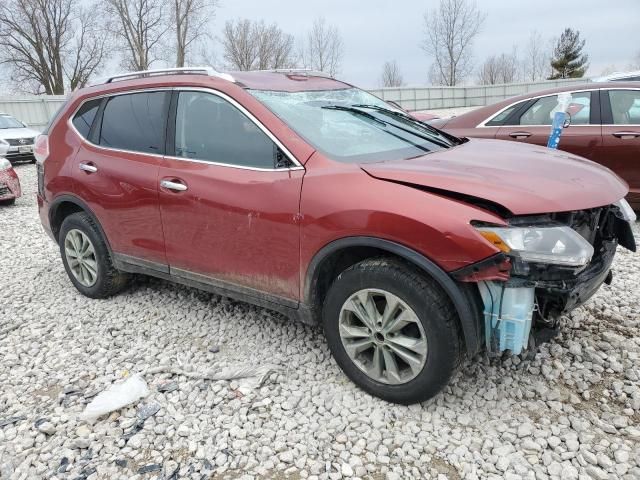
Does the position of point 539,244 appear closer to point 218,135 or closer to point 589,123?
point 218,135

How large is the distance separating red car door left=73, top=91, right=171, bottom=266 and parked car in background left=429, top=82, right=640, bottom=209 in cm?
399

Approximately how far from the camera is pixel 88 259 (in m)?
4.33

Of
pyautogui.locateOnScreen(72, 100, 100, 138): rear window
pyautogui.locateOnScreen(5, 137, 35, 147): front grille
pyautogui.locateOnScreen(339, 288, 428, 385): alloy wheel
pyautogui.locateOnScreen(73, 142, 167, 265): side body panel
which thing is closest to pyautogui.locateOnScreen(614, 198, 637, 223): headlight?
pyautogui.locateOnScreen(339, 288, 428, 385): alloy wheel

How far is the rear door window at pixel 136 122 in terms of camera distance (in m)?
3.60

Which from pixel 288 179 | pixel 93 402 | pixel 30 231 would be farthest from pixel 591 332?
pixel 30 231

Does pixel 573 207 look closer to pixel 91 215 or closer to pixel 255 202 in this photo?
pixel 255 202

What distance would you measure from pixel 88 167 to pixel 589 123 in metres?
5.05

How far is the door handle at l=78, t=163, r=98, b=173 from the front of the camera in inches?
155

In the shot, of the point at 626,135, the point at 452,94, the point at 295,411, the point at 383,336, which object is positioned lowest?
the point at 295,411

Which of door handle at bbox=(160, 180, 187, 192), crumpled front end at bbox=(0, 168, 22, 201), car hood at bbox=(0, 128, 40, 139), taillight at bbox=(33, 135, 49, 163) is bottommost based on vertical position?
crumpled front end at bbox=(0, 168, 22, 201)

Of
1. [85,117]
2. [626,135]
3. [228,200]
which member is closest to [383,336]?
[228,200]

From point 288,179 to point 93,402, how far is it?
167 centimetres

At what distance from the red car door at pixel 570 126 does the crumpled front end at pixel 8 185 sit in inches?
323

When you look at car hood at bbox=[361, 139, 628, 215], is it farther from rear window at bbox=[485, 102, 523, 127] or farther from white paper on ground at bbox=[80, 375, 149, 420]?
rear window at bbox=[485, 102, 523, 127]
